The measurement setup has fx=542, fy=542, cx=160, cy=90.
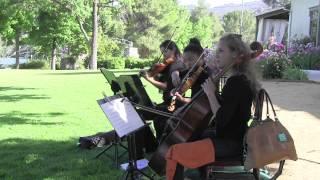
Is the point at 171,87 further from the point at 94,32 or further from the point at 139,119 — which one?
the point at 94,32

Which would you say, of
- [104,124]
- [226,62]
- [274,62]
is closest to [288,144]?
[226,62]

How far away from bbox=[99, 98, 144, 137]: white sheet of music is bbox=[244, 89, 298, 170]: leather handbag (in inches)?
38.5

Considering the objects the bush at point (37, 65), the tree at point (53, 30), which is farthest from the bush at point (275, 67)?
the bush at point (37, 65)

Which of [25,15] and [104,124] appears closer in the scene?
[104,124]

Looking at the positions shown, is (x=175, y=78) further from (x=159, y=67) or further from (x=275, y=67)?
(x=275, y=67)

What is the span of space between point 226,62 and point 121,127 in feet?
3.26

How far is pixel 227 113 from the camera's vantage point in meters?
4.10

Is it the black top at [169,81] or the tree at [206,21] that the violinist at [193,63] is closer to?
the black top at [169,81]

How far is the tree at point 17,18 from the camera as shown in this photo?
36875 mm

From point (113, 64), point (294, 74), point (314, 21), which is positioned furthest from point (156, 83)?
point (113, 64)

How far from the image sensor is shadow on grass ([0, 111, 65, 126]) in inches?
372

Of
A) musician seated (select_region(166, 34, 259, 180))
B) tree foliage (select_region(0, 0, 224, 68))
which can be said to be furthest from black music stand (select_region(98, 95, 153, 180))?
tree foliage (select_region(0, 0, 224, 68))

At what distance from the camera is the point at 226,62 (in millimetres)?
4277

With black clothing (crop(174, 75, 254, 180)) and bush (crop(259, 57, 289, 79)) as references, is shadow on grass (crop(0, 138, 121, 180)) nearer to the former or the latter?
black clothing (crop(174, 75, 254, 180))
